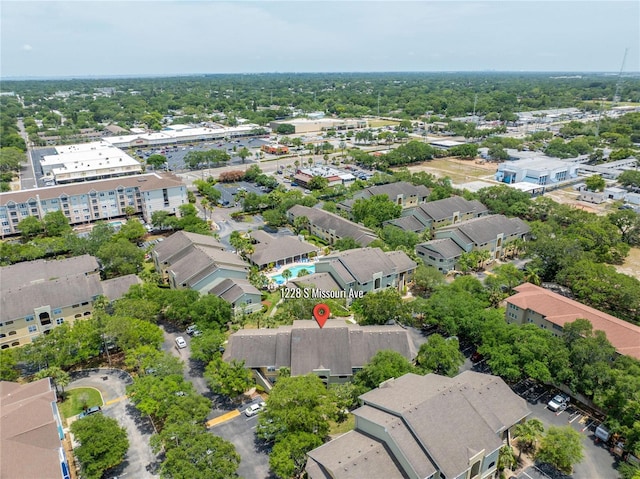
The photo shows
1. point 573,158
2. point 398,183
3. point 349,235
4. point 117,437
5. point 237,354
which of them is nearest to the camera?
point 117,437

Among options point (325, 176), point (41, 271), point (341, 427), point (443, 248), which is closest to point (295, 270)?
point (443, 248)

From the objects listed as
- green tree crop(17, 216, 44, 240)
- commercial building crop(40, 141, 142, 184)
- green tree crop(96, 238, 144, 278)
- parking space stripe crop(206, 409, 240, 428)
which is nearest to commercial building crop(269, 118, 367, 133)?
commercial building crop(40, 141, 142, 184)

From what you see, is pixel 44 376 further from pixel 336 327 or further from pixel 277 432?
pixel 336 327

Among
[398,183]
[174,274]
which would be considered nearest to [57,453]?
[174,274]

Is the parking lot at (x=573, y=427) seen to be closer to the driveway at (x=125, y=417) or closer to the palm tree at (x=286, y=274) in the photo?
the driveway at (x=125, y=417)

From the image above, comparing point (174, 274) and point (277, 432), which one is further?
point (174, 274)

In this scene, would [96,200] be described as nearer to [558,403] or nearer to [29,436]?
[29,436]
